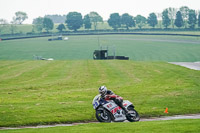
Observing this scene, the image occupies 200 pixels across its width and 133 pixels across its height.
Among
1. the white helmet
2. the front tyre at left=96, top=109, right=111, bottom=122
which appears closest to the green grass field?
the front tyre at left=96, top=109, right=111, bottom=122

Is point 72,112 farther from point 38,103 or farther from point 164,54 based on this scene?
point 164,54

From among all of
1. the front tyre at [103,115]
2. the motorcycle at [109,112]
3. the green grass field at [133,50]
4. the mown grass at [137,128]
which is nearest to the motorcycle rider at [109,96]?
the motorcycle at [109,112]

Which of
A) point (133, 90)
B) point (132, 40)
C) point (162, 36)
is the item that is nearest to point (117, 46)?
point (132, 40)

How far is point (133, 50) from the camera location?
119 meters

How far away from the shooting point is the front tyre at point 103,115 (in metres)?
17.7

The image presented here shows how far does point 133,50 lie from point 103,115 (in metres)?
102

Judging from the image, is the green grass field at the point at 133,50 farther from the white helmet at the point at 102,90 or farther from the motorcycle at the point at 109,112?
the white helmet at the point at 102,90

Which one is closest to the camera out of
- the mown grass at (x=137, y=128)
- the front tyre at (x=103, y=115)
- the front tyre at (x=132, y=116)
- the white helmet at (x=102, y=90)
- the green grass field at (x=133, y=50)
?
the mown grass at (x=137, y=128)

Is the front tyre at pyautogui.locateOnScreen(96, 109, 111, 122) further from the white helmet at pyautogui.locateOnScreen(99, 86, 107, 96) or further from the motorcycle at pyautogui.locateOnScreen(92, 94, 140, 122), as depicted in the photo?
the white helmet at pyautogui.locateOnScreen(99, 86, 107, 96)

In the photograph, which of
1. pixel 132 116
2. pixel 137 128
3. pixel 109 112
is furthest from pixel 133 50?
pixel 137 128

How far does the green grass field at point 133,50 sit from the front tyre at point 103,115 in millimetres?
74952

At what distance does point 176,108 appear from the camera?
2195cm

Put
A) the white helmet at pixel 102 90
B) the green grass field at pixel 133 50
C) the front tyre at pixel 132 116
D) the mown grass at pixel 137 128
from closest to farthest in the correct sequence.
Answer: the mown grass at pixel 137 128
the white helmet at pixel 102 90
the front tyre at pixel 132 116
the green grass field at pixel 133 50

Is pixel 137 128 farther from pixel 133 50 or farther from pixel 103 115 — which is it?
pixel 133 50
